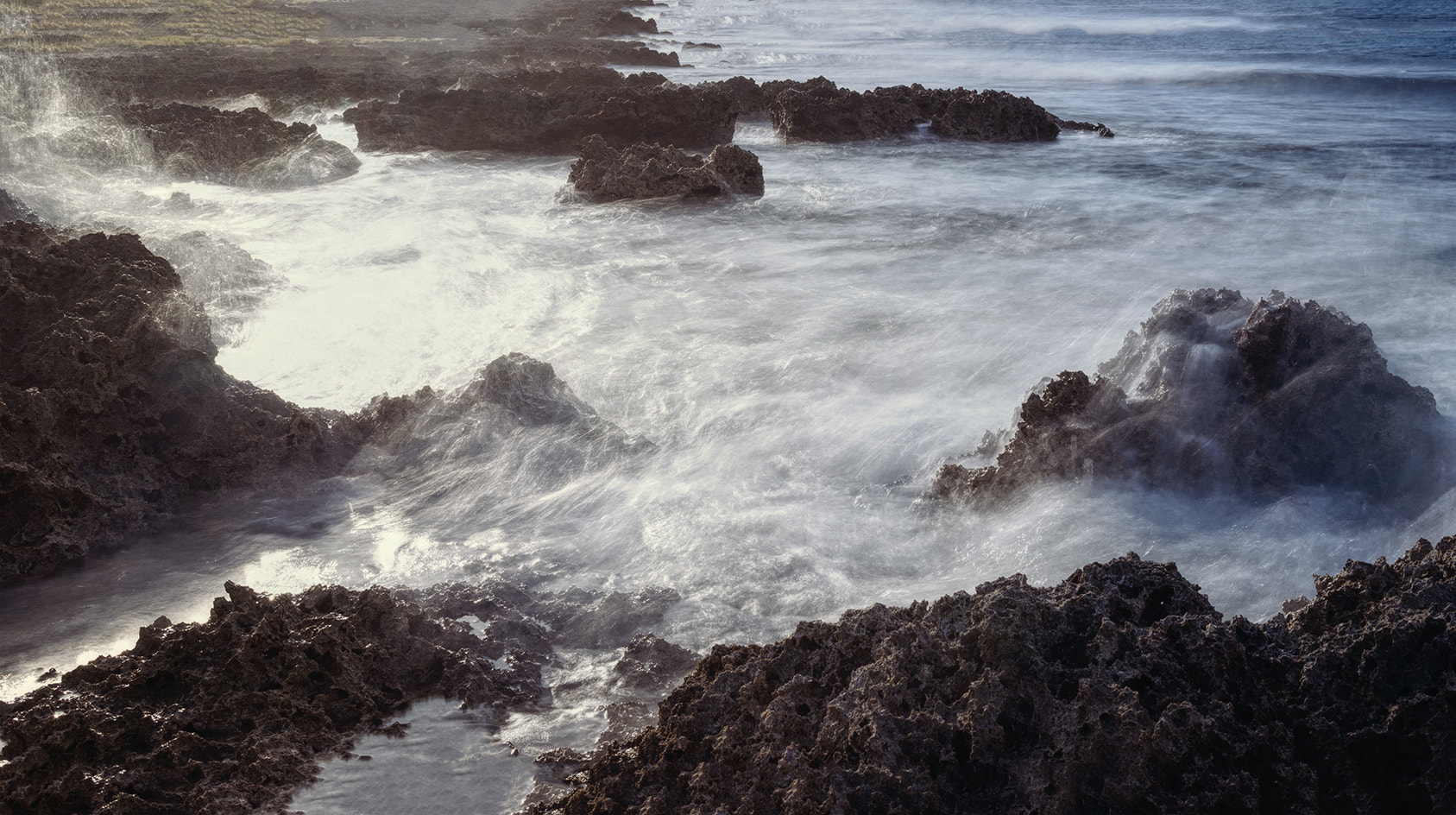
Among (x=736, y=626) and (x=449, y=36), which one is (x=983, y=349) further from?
(x=449, y=36)

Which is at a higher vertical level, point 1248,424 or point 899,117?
point 899,117

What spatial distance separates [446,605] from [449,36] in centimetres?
1900

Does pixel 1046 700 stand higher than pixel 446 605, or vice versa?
pixel 1046 700

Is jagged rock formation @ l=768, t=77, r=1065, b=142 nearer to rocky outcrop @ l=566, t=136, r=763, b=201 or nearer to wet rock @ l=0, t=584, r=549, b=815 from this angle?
rocky outcrop @ l=566, t=136, r=763, b=201

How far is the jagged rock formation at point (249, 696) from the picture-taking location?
201 cm

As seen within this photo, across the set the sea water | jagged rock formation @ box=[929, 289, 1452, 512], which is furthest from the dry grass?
jagged rock formation @ box=[929, 289, 1452, 512]

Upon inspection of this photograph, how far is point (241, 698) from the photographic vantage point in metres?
2.24

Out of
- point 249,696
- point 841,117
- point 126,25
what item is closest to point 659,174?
point 841,117

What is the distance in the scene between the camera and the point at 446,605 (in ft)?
9.53

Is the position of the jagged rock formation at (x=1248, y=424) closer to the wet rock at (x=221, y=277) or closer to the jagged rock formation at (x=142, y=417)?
the jagged rock formation at (x=142, y=417)

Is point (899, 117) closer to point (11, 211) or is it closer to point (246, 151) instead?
point (246, 151)

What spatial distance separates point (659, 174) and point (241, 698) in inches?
251

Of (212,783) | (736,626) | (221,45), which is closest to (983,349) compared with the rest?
(736,626)

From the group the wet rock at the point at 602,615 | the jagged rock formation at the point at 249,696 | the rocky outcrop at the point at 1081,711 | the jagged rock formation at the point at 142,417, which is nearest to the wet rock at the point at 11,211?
the jagged rock formation at the point at 142,417
